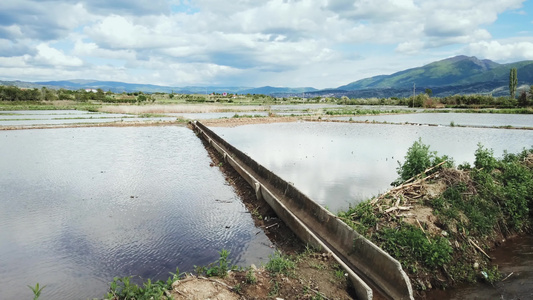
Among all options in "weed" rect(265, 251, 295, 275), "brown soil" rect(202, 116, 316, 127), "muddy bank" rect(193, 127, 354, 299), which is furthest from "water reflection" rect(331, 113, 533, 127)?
"weed" rect(265, 251, 295, 275)

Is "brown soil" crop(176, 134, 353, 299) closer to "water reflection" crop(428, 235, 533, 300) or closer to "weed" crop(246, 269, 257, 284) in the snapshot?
"weed" crop(246, 269, 257, 284)

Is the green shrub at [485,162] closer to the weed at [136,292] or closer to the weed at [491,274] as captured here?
the weed at [491,274]

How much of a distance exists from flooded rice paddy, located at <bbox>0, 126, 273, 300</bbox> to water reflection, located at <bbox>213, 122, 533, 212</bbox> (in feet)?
8.29

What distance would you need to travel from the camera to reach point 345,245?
646 centimetres

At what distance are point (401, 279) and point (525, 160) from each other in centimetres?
857

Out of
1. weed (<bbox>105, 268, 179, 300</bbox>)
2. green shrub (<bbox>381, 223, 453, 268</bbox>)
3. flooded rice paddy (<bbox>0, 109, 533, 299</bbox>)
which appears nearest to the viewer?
weed (<bbox>105, 268, 179, 300</bbox>)

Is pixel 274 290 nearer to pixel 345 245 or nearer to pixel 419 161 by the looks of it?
pixel 345 245

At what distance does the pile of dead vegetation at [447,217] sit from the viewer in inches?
238

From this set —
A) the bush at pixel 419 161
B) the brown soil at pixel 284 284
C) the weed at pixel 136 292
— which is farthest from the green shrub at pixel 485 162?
the weed at pixel 136 292

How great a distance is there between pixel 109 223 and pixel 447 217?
7.74m

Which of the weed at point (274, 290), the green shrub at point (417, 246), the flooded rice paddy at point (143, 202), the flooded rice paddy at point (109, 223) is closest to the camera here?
the weed at point (274, 290)

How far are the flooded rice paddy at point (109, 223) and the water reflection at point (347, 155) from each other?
253 centimetres

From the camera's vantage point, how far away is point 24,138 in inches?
973

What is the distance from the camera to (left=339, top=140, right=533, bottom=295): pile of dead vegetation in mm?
6039
